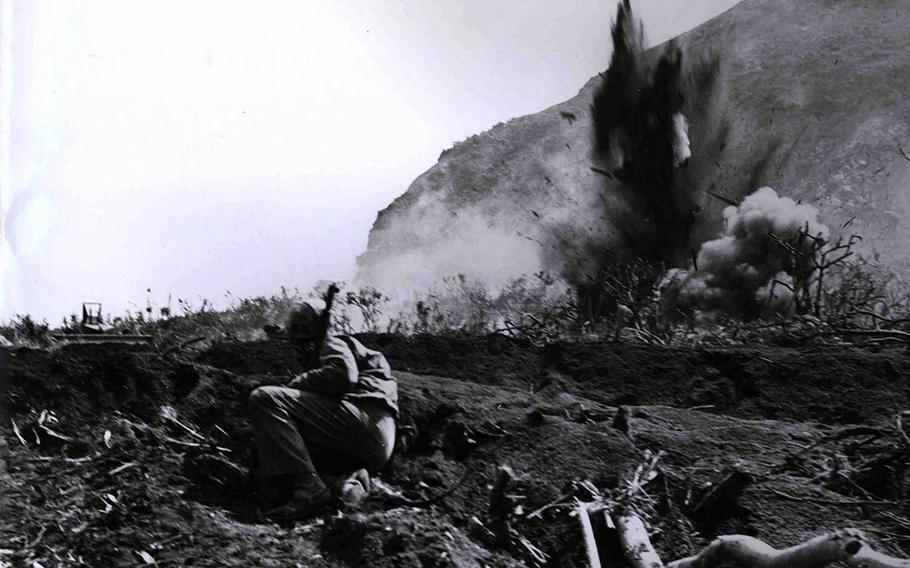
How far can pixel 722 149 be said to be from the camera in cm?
2231

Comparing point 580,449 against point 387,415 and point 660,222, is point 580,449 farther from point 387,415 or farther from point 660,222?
point 660,222

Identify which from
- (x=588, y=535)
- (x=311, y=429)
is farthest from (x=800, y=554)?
(x=311, y=429)

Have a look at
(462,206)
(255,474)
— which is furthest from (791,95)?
(255,474)

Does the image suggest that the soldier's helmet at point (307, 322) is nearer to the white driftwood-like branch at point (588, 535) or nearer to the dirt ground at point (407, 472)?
the dirt ground at point (407, 472)

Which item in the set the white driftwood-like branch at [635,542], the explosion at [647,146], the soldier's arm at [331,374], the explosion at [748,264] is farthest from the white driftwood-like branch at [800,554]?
the explosion at [647,146]

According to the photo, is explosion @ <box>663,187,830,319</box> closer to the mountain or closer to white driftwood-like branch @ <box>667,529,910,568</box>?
the mountain

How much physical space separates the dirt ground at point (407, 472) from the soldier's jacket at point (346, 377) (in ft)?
1.64

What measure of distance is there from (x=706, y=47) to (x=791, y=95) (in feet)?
8.59

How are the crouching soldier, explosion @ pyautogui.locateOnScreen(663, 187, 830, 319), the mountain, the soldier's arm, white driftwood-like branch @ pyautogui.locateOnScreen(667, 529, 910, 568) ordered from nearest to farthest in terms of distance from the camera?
white driftwood-like branch @ pyautogui.locateOnScreen(667, 529, 910, 568)
the crouching soldier
the soldier's arm
explosion @ pyautogui.locateOnScreen(663, 187, 830, 319)
the mountain

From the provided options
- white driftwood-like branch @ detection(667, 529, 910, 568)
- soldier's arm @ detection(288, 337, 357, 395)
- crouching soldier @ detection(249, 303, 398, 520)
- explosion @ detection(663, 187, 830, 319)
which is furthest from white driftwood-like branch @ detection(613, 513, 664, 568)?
explosion @ detection(663, 187, 830, 319)

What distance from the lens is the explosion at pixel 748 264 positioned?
1847 centimetres

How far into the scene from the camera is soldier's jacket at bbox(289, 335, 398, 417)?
4.96 m

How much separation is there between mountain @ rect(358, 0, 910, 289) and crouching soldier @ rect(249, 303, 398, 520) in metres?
15.6

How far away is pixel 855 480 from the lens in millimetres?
5254
